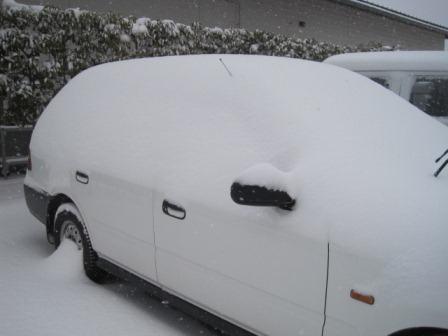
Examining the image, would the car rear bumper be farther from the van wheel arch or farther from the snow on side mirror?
the van wheel arch

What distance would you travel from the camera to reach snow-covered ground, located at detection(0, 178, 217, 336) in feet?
9.15

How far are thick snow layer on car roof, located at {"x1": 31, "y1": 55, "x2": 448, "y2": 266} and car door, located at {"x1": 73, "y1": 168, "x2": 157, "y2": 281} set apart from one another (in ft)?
0.26

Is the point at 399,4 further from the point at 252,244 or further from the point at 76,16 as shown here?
the point at 252,244

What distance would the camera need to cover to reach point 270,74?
2.63m

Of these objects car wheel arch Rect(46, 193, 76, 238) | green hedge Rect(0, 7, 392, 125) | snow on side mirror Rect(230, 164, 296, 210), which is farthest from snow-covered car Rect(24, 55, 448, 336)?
green hedge Rect(0, 7, 392, 125)

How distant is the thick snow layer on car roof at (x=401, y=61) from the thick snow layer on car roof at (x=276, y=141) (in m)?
3.47

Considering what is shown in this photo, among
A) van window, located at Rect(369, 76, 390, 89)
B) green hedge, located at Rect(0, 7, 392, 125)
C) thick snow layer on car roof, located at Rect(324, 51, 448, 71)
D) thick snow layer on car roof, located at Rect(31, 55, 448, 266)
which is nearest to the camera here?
thick snow layer on car roof, located at Rect(31, 55, 448, 266)

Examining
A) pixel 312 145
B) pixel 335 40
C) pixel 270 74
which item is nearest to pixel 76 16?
pixel 270 74

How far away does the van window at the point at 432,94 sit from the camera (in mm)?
5949

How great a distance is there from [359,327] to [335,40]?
673 inches

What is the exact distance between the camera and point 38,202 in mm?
3840

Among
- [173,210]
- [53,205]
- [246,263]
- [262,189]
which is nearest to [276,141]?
[262,189]

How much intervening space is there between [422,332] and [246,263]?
0.83m

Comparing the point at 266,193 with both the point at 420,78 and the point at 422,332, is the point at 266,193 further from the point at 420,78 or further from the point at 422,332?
the point at 420,78
